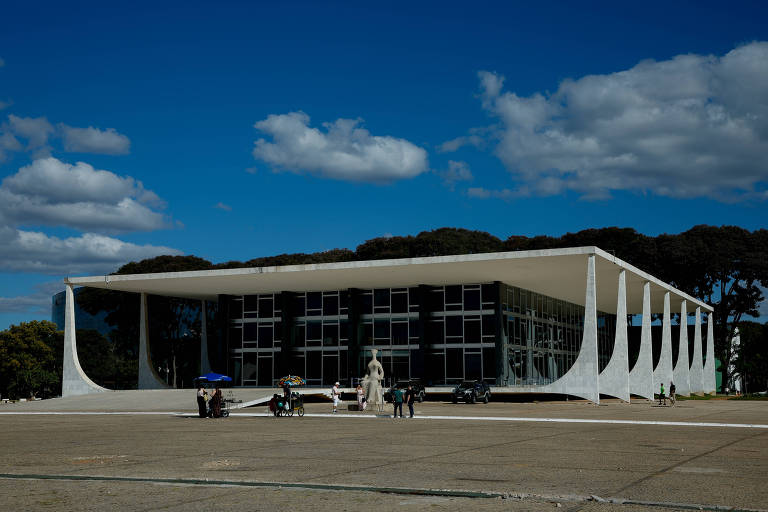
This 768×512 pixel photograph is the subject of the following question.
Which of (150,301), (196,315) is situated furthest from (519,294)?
(150,301)

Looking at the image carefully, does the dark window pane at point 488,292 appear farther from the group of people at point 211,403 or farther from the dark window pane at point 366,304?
Answer: the group of people at point 211,403

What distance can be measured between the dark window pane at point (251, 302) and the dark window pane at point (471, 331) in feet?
52.6

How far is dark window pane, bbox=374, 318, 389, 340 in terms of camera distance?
5528cm

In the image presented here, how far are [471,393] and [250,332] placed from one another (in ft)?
70.5

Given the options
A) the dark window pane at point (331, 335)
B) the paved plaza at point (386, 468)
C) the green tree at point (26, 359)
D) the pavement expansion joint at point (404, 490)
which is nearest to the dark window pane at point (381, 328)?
the dark window pane at point (331, 335)

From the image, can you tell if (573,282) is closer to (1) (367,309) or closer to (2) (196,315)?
(1) (367,309)

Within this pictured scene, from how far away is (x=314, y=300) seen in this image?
58.1 meters

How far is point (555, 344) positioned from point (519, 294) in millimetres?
8283

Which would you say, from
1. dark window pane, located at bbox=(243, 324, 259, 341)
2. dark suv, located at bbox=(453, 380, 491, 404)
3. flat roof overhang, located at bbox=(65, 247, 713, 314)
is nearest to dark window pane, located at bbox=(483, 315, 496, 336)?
flat roof overhang, located at bbox=(65, 247, 713, 314)

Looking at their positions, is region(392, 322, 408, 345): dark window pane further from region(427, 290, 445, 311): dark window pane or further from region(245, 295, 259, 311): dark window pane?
region(245, 295, 259, 311): dark window pane

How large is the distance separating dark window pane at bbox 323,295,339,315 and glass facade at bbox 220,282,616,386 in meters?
0.07

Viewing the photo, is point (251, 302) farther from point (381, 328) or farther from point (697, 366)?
point (697, 366)

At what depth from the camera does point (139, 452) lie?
53.8 feet

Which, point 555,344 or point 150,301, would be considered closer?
point 555,344
